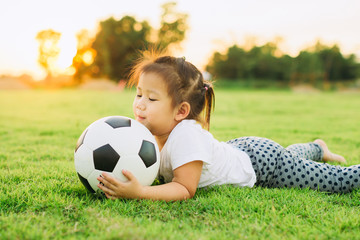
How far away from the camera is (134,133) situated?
2.10 meters

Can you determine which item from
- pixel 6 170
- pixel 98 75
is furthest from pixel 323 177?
pixel 98 75

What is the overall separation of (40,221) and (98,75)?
4369 cm

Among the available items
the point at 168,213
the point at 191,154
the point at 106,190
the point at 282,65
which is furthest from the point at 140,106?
the point at 282,65

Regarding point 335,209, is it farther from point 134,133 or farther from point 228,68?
point 228,68

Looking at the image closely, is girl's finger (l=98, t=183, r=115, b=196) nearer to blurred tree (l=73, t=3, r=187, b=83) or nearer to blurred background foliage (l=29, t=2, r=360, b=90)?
blurred background foliage (l=29, t=2, r=360, b=90)

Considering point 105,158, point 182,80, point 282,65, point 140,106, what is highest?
point 282,65

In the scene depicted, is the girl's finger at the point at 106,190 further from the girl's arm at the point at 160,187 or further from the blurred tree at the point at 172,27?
the blurred tree at the point at 172,27

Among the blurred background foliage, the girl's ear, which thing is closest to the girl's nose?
the girl's ear

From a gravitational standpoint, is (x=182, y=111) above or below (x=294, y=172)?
above

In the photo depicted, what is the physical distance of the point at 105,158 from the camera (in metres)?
1.98

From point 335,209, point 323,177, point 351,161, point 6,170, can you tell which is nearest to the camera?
point 335,209

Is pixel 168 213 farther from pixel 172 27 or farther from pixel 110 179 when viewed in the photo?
pixel 172 27

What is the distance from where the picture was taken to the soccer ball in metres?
1.98

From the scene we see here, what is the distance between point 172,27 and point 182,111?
155 feet
